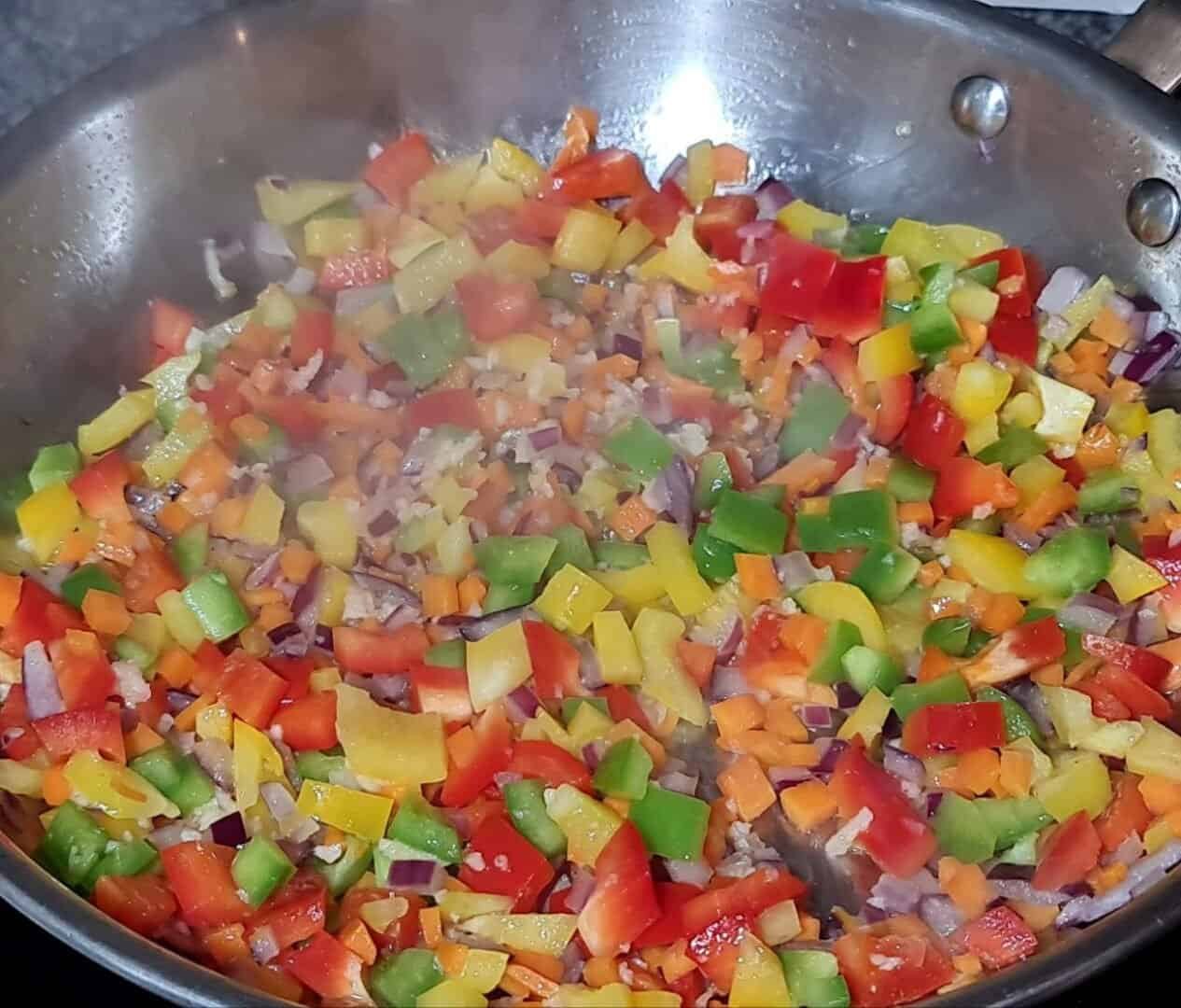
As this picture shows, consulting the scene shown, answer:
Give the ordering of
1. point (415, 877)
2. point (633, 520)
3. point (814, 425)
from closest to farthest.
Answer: point (415, 877) < point (633, 520) < point (814, 425)

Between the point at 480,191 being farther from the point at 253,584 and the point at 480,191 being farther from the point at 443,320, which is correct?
the point at 253,584

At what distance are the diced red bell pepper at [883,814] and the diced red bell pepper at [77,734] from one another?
82cm

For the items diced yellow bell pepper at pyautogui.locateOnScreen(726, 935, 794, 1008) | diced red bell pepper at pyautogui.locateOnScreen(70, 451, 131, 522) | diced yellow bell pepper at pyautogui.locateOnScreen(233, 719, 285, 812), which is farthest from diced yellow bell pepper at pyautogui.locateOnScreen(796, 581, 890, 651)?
diced red bell pepper at pyautogui.locateOnScreen(70, 451, 131, 522)

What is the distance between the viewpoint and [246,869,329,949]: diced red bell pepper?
4.65 feet

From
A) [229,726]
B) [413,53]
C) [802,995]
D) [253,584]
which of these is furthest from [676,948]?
[413,53]

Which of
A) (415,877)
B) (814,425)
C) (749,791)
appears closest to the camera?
(415,877)

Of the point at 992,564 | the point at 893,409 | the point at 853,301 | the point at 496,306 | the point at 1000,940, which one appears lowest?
the point at 1000,940

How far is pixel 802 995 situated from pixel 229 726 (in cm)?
71

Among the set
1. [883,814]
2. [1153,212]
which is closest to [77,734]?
[883,814]

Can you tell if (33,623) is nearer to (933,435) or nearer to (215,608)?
(215,608)

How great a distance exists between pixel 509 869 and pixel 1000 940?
1.69ft

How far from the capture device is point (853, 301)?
1.93m

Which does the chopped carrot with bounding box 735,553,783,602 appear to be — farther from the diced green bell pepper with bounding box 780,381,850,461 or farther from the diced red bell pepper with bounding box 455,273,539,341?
the diced red bell pepper with bounding box 455,273,539,341

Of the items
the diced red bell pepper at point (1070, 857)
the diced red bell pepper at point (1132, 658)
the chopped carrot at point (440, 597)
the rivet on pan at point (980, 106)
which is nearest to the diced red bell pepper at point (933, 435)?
the diced red bell pepper at point (1132, 658)
